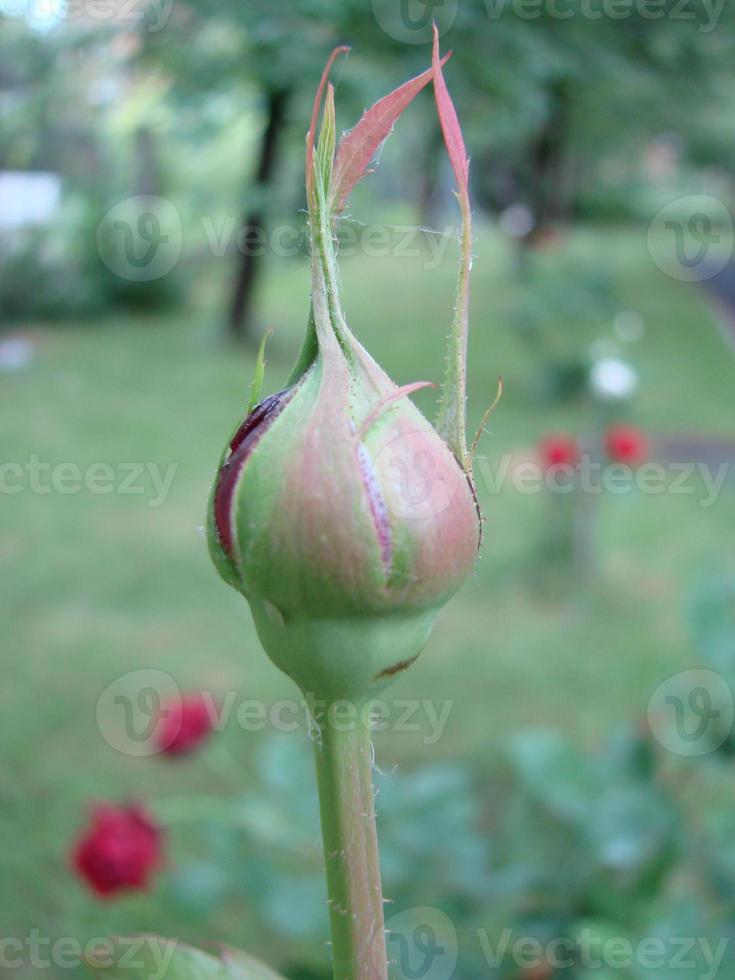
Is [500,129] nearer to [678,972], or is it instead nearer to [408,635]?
[678,972]

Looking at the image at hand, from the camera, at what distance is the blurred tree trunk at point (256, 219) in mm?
5891

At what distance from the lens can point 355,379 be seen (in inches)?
15.8

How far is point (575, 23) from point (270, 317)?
7.51 metres

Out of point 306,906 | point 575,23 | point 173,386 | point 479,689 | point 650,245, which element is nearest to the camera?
point 306,906

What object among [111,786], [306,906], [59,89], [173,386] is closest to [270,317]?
[173,386]

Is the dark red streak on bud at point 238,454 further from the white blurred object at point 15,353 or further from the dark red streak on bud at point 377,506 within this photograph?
the white blurred object at point 15,353

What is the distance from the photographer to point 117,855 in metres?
1.84
